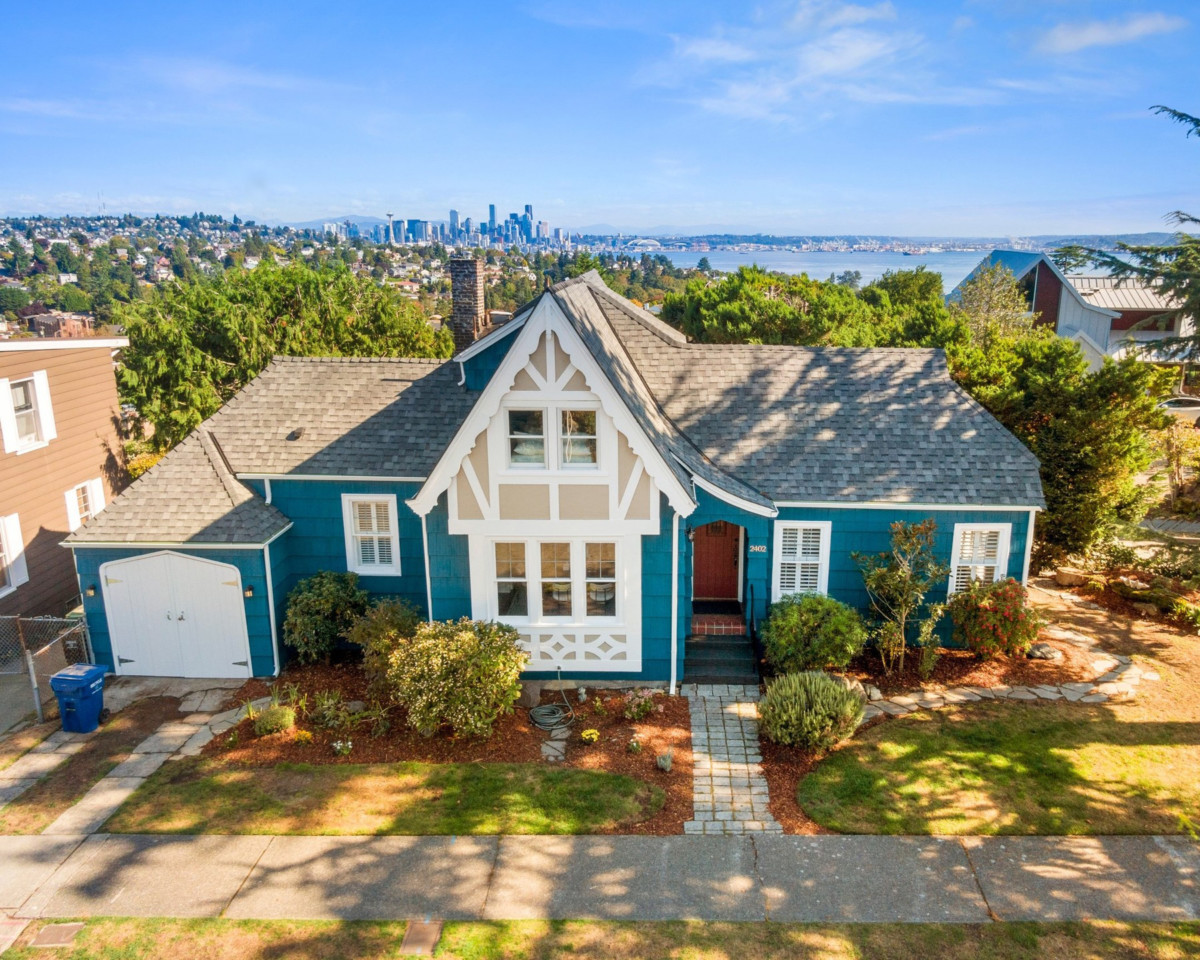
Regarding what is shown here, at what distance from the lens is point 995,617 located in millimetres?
14242

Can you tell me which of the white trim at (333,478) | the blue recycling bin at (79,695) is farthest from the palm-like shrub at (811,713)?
the blue recycling bin at (79,695)

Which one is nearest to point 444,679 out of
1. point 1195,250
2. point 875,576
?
point 875,576

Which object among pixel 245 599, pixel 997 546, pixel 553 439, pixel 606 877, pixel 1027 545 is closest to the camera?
pixel 606 877

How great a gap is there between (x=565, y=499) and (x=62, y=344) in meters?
13.2

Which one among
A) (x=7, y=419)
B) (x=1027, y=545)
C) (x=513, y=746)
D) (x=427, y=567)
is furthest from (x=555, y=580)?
(x=7, y=419)

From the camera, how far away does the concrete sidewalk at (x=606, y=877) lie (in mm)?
8992

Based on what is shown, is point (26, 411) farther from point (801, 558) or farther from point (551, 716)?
point (801, 558)

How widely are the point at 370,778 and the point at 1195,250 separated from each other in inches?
685

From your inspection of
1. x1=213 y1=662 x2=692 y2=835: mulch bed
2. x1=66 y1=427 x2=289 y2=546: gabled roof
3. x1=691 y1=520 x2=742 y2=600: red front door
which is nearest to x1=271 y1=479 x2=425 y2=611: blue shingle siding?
x1=66 y1=427 x2=289 y2=546: gabled roof

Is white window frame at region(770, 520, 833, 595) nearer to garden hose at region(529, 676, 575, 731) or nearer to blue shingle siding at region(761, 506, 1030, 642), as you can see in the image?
blue shingle siding at region(761, 506, 1030, 642)

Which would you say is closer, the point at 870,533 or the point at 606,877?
the point at 606,877

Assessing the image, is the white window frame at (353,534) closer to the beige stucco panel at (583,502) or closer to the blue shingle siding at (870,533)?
the beige stucco panel at (583,502)

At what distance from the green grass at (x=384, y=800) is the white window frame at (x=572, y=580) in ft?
9.49

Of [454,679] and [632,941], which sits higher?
[454,679]
